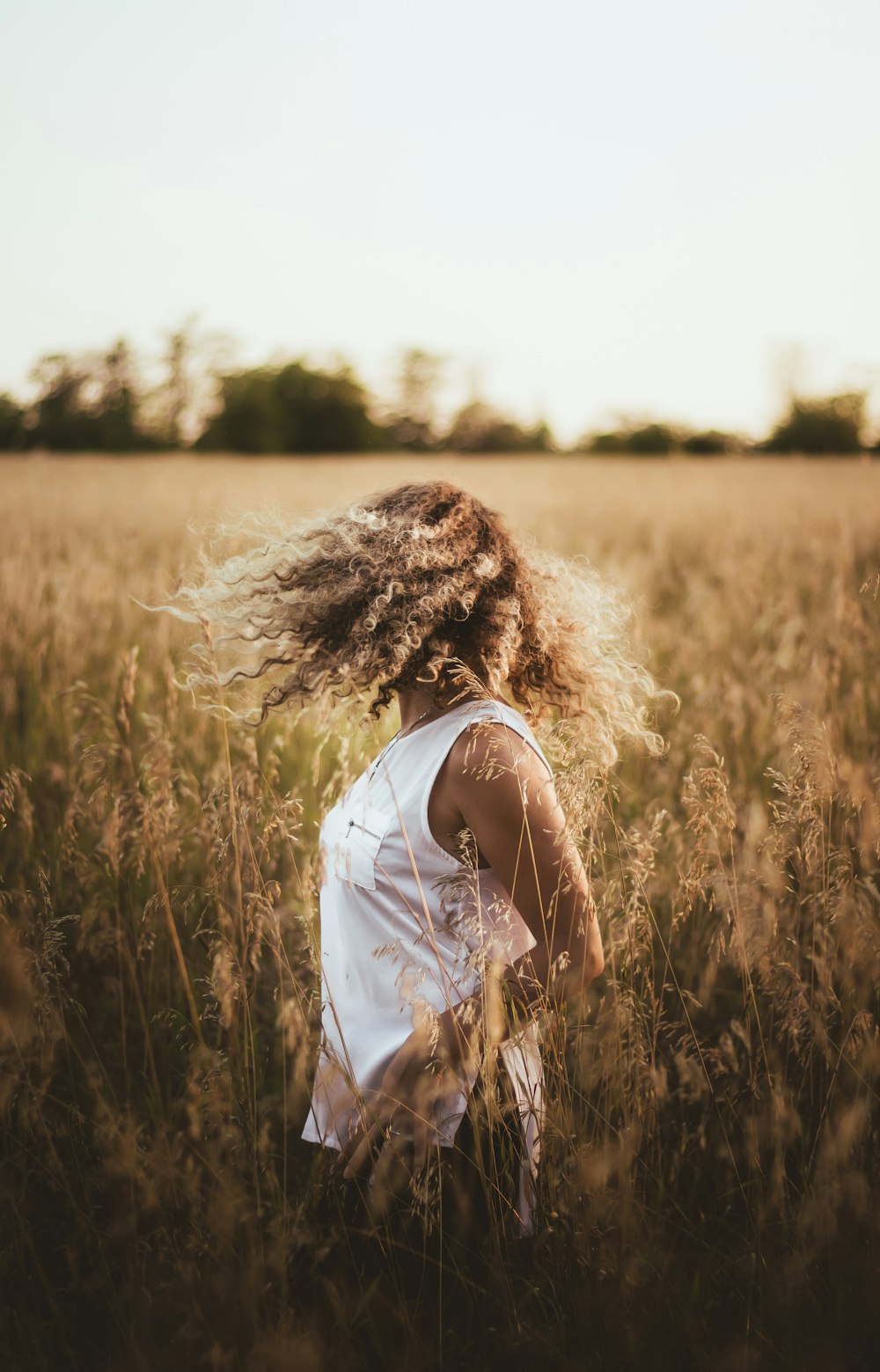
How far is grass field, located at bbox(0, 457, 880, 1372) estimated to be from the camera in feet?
4.02

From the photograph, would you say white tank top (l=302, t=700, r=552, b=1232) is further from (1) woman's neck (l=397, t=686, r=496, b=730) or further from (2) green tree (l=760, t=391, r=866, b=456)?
(2) green tree (l=760, t=391, r=866, b=456)

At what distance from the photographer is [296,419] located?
174 feet

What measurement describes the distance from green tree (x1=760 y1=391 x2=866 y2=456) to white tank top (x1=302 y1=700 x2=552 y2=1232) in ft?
103

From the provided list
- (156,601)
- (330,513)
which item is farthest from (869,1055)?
(156,601)

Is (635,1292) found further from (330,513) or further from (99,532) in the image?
(99,532)

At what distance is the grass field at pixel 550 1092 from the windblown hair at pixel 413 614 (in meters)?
0.21

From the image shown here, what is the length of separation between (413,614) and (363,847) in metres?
0.43

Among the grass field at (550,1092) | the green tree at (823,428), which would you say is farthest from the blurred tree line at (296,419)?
the grass field at (550,1092)

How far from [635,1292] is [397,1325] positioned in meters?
0.38

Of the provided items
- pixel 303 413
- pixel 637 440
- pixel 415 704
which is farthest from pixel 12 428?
pixel 415 704

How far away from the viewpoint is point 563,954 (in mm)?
1360

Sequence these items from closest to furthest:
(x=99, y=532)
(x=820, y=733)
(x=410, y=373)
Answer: (x=820, y=733), (x=99, y=532), (x=410, y=373)

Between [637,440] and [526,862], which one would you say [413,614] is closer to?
[526,862]

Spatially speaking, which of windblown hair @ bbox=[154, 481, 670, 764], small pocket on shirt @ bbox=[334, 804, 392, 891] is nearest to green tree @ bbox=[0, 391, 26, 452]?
windblown hair @ bbox=[154, 481, 670, 764]
